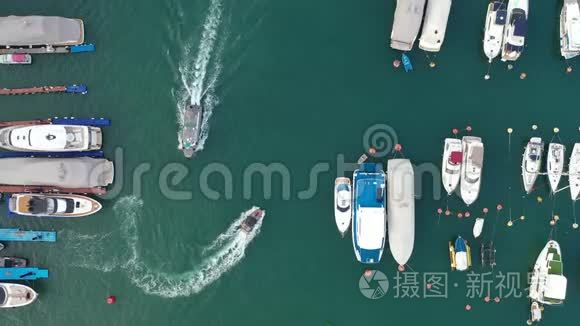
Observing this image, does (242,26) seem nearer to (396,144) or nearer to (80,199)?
(396,144)

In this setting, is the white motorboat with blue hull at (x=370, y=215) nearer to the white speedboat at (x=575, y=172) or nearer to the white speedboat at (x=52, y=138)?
the white speedboat at (x=575, y=172)

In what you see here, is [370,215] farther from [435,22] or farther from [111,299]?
[111,299]

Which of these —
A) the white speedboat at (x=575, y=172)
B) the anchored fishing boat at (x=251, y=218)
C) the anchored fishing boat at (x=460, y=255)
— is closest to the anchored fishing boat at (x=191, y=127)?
the anchored fishing boat at (x=251, y=218)

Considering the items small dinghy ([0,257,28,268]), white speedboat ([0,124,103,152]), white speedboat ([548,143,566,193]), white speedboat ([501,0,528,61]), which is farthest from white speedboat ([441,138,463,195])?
small dinghy ([0,257,28,268])

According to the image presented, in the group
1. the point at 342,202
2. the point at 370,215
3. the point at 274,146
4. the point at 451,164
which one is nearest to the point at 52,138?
the point at 274,146

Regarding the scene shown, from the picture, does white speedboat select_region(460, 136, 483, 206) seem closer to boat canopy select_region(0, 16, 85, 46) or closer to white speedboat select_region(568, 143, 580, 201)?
white speedboat select_region(568, 143, 580, 201)

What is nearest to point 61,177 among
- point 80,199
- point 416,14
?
point 80,199
